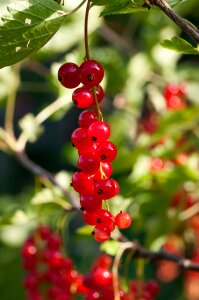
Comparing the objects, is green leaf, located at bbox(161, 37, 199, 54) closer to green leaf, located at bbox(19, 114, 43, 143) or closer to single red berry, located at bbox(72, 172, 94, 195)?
single red berry, located at bbox(72, 172, 94, 195)

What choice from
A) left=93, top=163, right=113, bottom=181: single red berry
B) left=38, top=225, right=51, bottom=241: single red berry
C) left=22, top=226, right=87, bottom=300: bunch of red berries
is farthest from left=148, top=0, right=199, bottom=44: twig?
left=38, top=225, right=51, bottom=241: single red berry

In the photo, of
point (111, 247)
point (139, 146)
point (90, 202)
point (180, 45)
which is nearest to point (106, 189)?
point (90, 202)

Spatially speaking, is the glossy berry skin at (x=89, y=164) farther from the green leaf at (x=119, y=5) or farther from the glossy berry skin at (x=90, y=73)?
the green leaf at (x=119, y=5)

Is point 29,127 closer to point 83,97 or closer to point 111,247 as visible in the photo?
point 111,247

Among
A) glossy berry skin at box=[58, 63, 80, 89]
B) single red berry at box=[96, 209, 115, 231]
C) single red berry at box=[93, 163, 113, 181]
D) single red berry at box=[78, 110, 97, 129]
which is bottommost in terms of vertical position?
single red berry at box=[96, 209, 115, 231]

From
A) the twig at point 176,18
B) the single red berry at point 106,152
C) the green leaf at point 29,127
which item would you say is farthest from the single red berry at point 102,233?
the green leaf at point 29,127

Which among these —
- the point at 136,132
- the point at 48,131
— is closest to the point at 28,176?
the point at 48,131

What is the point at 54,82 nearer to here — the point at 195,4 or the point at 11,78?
the point at 11,78
